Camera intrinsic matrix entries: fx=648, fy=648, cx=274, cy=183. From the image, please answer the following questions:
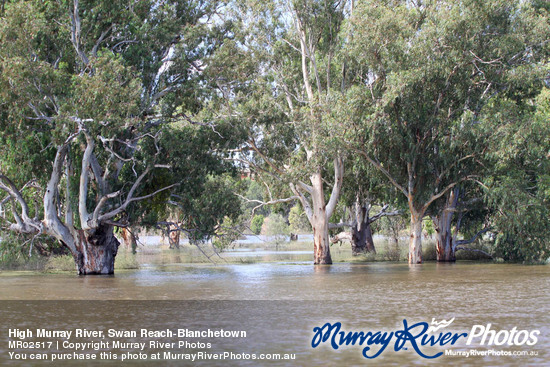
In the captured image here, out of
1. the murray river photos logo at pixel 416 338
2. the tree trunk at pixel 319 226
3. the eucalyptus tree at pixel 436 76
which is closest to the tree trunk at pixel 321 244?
the tree trunk at pixel 319 226

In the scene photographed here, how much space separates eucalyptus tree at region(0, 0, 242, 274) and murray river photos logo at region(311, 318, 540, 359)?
16.6 metres

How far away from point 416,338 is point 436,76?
23.8m

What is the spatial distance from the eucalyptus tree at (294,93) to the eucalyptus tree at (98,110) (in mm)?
4640

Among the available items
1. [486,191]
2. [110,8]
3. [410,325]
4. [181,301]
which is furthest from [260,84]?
[410,325]

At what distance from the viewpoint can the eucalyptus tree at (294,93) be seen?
3769cm

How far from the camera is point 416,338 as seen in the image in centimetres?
1250

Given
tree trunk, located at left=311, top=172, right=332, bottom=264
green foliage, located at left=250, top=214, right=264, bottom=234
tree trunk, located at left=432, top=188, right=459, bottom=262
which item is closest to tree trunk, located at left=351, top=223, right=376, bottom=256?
tree trunk, located at left=432, top=188, right=459, bottom=262

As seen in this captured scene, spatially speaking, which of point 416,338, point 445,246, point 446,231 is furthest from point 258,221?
point 416,338

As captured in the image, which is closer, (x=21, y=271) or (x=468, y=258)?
(x=21, y=271)

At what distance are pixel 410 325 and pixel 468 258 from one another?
105ft

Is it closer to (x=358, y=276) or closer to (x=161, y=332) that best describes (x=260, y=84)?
(x=358, y=276)

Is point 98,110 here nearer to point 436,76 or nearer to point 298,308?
point 298,308

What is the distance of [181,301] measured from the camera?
19.4 metres

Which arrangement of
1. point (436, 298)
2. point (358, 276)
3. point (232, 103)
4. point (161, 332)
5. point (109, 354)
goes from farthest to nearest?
1. point (232, 103)
2. point (358, 276)
3. point (436, 298)
4. point (161, 332)
5. point (109, 354)
